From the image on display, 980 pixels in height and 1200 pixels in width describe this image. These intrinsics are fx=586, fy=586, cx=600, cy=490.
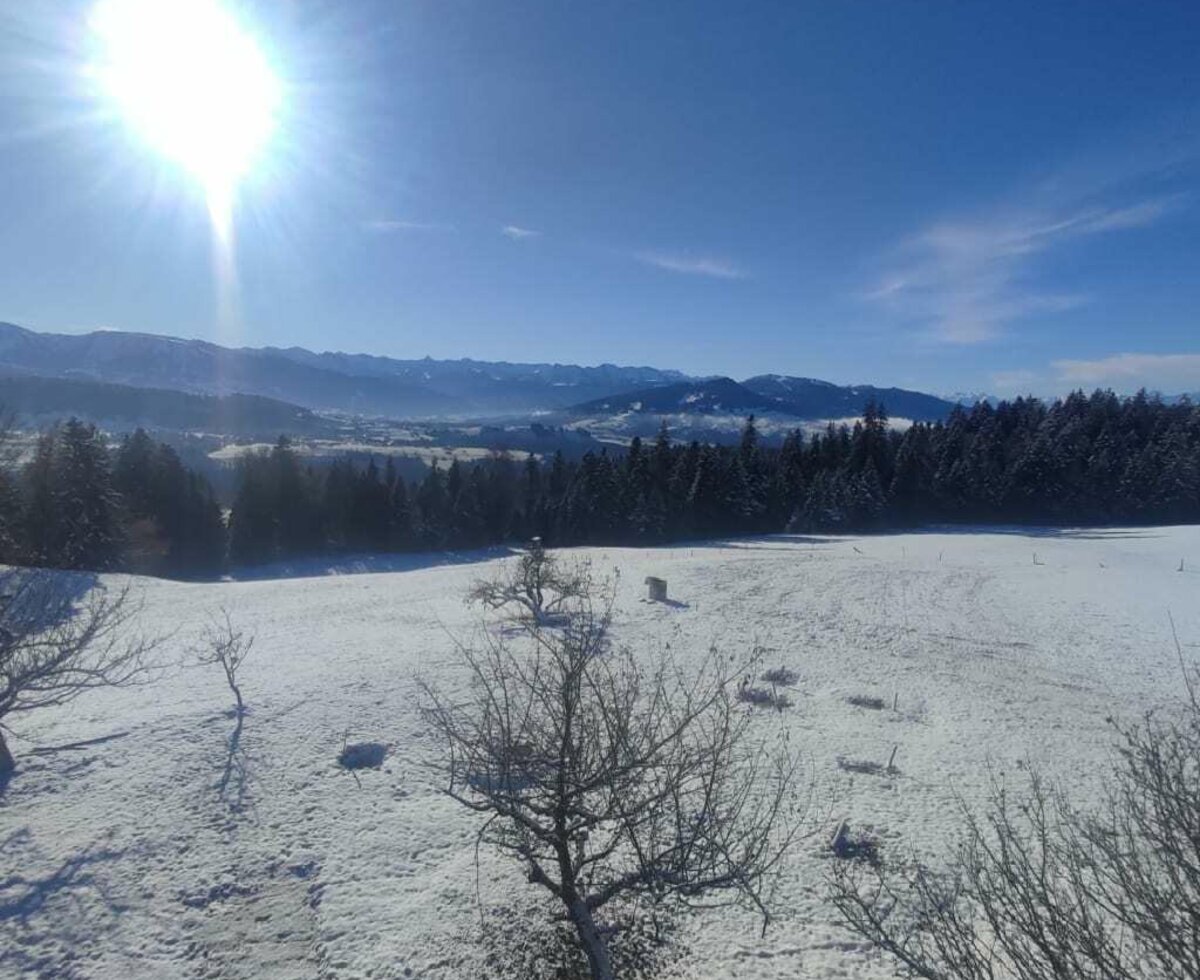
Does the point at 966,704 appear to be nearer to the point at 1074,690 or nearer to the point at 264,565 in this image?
the point at 1074,690

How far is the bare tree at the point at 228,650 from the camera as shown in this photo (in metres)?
16.7

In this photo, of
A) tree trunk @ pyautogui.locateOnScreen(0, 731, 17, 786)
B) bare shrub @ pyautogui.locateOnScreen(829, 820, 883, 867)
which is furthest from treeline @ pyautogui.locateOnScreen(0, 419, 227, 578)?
bare shrub @ pyautogui.locateOnScreen(829, 820, 883, 867)

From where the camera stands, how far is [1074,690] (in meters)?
20.3

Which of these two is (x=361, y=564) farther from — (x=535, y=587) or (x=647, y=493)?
(x=535, y=587)

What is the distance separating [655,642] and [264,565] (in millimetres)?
41730

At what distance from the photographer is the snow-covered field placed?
30.5 ft

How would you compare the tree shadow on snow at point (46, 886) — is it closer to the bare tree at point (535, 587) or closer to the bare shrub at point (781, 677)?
the bare tree at point (535, 587)

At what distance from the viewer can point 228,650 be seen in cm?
1750

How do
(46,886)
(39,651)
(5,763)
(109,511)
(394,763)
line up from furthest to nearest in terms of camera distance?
1. (109,511)
2. (394,763)
3. (5,763)
4. (39,651)
5. (46,886)

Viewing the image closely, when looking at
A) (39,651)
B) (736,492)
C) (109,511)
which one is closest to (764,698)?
(39,651)

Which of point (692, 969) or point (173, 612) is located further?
point (173, 612)

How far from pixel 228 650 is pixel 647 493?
145ft

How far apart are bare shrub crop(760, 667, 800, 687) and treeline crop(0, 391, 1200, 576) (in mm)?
35855

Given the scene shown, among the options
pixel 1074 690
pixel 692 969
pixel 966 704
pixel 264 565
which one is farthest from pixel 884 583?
pixel 264 565
